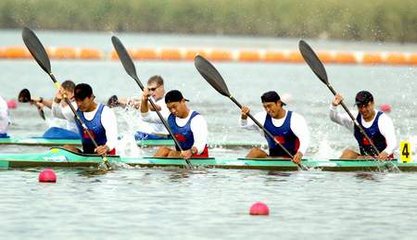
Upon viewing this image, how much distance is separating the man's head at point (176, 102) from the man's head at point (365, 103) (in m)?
2.64

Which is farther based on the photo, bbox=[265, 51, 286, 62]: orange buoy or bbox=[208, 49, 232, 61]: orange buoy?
bbox=[265, 51, 286, 62]: orange buoy

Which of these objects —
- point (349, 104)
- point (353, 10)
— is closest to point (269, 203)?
point (349, 104)

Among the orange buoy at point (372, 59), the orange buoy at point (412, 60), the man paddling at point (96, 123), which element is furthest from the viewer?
the orange buoy at point (372, 59)

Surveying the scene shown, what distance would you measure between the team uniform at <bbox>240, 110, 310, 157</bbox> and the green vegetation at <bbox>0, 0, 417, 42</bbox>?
4556 centimetres

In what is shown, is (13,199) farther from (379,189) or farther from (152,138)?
(152,138)

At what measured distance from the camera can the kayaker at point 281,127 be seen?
21281 mm

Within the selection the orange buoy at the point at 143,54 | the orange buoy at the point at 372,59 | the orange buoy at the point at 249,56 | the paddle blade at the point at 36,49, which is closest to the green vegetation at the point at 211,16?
the orange buoy at the point at 372,59

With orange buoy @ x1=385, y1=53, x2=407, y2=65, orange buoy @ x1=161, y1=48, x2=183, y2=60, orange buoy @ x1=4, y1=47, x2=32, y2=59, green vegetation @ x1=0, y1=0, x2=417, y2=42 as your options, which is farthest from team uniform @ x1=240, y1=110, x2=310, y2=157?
green vegetation @ x1=0, y1=0, x2=417, y2=42

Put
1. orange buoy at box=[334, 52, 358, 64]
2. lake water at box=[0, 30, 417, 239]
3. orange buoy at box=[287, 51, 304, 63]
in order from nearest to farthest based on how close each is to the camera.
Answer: lake water at box=[0, 30, 417, 239], orange buoy at box=[334, 52, 358, 64], orange buoy at box=[287, 51, 304, 63]

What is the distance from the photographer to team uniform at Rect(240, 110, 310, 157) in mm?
21359

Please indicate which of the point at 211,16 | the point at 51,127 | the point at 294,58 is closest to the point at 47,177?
the point at 51,127

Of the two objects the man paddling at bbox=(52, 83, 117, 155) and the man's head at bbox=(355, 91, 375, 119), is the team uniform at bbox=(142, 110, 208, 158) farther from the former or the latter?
the man's head at bbox=(355, 91, 375, 119)

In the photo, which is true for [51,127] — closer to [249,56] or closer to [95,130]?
[95,130]

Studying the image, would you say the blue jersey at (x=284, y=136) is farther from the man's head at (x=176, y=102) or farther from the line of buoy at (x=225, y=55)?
the line of buoy at (x=225, y=55)
